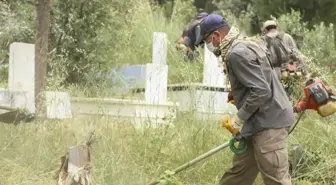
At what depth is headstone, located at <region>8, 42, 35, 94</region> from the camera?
602 cm

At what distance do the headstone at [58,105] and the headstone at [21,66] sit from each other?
0.93 ft

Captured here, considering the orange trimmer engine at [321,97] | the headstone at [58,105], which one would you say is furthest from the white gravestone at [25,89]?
the orange trimmer engine at [321,97]

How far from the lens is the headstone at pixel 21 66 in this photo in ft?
19.7

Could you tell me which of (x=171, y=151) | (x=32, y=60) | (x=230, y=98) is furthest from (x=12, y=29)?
(x=230, y=98)

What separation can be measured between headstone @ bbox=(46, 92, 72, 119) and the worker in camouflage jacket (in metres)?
2.05

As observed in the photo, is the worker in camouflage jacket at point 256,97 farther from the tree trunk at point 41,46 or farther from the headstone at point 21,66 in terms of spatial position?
the headstone at point 21,66

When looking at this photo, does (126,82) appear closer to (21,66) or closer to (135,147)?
(21,66)

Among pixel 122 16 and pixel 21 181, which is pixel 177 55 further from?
pixel 21 181

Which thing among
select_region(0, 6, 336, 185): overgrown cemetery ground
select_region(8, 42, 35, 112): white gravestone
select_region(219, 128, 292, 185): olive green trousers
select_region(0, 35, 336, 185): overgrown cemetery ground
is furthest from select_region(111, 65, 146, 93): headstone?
select_region(219, 128, 292, 185): olive green trousers

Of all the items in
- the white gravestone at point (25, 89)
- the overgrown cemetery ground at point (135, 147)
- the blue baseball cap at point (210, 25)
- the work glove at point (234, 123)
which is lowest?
the overgrown cemetery ground at point (135, 147)

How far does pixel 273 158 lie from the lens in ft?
13.5

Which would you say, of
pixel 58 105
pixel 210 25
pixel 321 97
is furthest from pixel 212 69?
pixel 210 25

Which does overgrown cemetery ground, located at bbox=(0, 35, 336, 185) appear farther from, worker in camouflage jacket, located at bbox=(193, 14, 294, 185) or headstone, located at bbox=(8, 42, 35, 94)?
worker in camouflage jacket, located at bbox=(193, 14, 294, 185)

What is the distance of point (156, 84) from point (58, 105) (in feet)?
5.24
